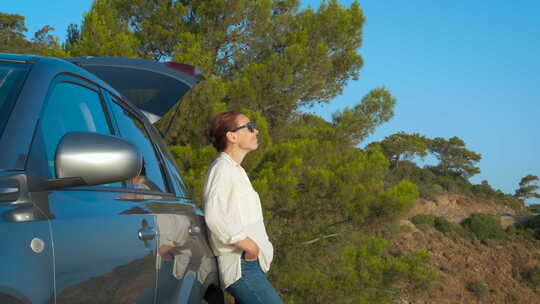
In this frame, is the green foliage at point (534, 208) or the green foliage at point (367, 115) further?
the green foliage at point (534, 208)

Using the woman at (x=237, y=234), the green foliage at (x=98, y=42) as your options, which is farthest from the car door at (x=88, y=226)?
the green foliage at (x=98, y=42)

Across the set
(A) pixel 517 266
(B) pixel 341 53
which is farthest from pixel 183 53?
(A) pixel 517 266

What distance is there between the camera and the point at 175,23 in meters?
15.9

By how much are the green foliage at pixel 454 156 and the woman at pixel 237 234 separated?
2163 inches

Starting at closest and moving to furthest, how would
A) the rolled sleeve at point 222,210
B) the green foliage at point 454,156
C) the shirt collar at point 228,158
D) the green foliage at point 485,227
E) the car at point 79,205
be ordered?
1. the car at point 79,205
2. the rolled sleeve at point 222,210
3. the shirt collar at point 228,158
4. the green foliage at point 485,227
5. the green foliage at point 454,156

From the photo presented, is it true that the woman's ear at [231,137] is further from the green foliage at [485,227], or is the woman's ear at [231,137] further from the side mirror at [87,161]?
the green foliage at [485,227]

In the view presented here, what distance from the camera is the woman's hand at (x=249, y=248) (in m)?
3.14

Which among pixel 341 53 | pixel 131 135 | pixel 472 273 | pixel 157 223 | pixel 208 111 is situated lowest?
pixel 472 273

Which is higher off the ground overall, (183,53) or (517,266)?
(183,53)

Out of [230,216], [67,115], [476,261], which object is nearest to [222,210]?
[230,216]

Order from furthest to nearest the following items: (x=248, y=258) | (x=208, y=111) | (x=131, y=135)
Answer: (x=208, y=111) < (x=248, y=258) < (x=131, y=135)

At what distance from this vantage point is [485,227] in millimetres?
47281

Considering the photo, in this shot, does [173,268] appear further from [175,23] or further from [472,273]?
Answer: [472,273]

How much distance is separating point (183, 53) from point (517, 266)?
35619 mm
